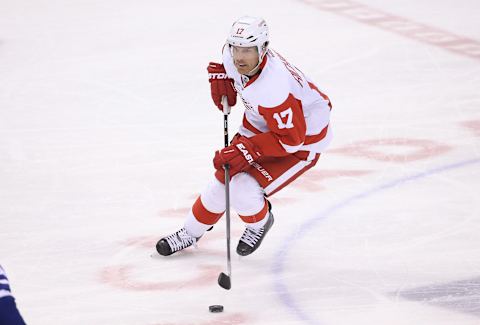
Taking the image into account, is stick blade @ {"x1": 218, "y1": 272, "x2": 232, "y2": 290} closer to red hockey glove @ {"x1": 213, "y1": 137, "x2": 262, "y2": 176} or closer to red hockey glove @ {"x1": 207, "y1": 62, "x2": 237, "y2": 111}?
red hockey glove @ {"x1": 213, "y1": 137, "x2": 262, "y2": 176}

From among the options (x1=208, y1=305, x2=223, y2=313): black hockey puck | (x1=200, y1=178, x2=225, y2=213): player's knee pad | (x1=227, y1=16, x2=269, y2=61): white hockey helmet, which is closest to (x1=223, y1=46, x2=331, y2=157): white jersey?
(x1=227, y1=16, x2=269, y2=61): white hockey helmet

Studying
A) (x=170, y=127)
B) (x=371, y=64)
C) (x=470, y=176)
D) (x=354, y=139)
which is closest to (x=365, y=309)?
(x=470, y=176)

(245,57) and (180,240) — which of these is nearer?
(245,57)

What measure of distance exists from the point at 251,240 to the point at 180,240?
0.98 ft

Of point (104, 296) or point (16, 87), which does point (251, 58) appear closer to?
point (104, 296)

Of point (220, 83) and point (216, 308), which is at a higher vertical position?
point (220, 83)

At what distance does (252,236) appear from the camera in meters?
4.29

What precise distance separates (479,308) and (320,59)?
3582mm

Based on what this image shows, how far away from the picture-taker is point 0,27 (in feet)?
26.9

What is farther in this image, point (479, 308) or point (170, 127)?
point (170, 127)

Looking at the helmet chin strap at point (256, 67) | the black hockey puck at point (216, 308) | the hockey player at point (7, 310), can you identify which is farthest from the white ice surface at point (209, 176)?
the hockey player at point (7, 310)

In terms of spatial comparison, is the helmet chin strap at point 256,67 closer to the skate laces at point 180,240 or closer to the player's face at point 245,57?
the player's face at point 245,57

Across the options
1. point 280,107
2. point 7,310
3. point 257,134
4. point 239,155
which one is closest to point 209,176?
point 257,134

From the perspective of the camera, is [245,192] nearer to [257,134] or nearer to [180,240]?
[257,134]
